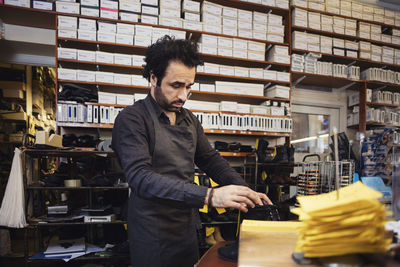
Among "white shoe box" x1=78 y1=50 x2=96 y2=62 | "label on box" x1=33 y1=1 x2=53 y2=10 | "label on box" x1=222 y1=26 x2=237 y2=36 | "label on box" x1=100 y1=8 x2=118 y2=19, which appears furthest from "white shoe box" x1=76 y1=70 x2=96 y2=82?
"label on box" x1=222 y1=26 x2=237 y2=36

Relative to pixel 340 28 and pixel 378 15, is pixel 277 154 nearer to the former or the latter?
pixel 340 28

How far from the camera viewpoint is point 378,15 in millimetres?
4395

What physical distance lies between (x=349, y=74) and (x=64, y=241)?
4497mm

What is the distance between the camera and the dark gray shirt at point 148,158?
2.85 feet

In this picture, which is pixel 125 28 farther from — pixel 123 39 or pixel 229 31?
pixel 229 31

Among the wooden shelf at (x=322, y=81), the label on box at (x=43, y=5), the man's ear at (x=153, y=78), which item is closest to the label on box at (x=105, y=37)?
the label on box at (x=43, y=5)

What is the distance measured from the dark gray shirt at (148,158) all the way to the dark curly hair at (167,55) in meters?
0.17

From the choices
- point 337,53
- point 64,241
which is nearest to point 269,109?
point 337,53

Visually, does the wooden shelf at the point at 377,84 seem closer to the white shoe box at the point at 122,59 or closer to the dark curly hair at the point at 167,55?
the white shoe box at the point at 122,59

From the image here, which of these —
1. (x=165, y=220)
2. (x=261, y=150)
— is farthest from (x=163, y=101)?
(x=261, y=150)

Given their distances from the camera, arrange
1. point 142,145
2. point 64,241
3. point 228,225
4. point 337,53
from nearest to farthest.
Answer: point 142,145, point 64,241, point 228,225, point 337,53

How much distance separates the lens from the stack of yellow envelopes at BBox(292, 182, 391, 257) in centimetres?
49

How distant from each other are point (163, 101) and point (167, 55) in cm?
21

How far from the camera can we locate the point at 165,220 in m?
1.14
